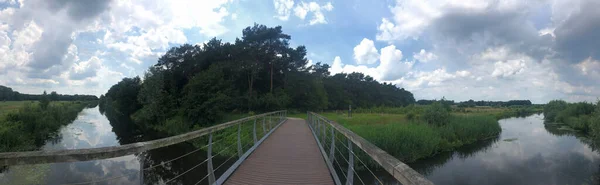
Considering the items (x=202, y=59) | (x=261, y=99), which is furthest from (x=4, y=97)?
(x=261, y=99)

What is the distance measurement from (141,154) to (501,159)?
1819 cm

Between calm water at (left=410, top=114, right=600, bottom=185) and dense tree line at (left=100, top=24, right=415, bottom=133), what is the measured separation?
1851 cm

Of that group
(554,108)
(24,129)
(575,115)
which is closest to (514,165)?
(575,115)

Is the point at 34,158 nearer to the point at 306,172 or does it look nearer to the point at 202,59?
the point at 306,172

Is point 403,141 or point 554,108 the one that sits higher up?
point 554,108

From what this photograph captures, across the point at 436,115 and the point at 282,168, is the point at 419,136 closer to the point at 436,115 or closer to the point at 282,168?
the point at 436,115

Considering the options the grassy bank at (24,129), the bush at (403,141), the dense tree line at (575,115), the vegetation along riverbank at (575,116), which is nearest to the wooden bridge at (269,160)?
the bush at (403,141)

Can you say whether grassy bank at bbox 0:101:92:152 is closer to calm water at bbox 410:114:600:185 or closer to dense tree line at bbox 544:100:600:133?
calm water at bbox 410:114:600:185

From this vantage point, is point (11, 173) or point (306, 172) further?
point (11, 173)

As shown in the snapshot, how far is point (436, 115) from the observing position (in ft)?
64.2

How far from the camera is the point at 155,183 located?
10.5 metres

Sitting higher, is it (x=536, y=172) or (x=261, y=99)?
(x=261, y=99)

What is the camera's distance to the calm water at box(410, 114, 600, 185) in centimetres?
1155

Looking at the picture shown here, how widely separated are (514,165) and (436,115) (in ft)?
20.3
